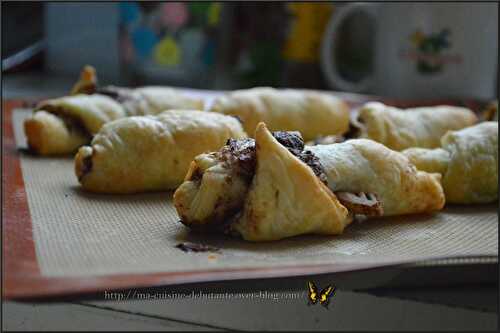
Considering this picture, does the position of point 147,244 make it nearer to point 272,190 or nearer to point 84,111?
point 272,190

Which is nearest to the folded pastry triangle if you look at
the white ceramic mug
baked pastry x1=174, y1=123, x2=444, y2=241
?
baked pastry x1=174, y1=123, x2=444, y2=241

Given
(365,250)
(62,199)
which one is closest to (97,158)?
(62,199)

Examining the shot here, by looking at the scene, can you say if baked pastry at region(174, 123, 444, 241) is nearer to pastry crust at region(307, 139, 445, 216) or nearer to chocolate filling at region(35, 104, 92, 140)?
pastry crust at region(307, 139, 445, 216)

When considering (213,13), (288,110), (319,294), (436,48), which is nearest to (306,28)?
(213,13)

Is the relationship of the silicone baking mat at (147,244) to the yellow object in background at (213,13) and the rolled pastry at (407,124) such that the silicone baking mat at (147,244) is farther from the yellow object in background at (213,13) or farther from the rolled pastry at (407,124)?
the yellow object in background at (213,13)

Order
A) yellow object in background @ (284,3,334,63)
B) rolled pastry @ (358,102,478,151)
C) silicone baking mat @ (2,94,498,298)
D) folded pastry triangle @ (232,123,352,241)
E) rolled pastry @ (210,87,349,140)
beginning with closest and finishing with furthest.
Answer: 1. silicone baking mat @ (2,94,498,298)
2. folded pastry triangle @ (232,123,352,241)
3. rolled pastry @ (358,102,478,151)
4. rolled pastry @ (210,87,349,140)
5. yellow object in background @ (284,3,334,63)

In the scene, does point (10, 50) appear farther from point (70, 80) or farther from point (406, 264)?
point (406, 264)
